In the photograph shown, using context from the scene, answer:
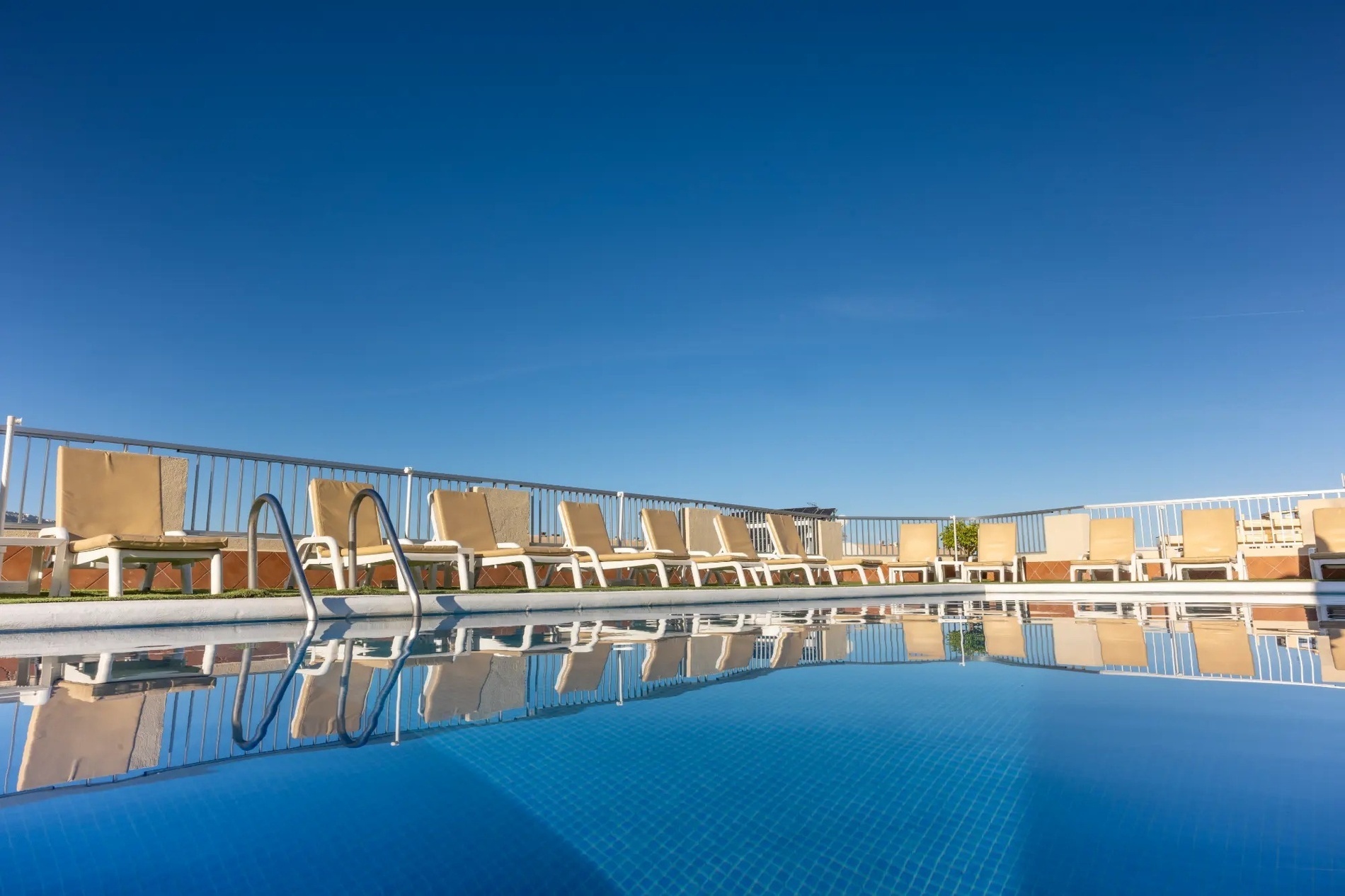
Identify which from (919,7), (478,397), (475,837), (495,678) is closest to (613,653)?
(495,678)

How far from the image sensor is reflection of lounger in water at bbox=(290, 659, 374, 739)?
2.19 meters

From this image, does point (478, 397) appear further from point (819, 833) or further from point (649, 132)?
point (819, 833)

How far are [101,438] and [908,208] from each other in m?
26.5

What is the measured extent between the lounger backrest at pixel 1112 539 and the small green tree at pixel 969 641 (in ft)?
38.9

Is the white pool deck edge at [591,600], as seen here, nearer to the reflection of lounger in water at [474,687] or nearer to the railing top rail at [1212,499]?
the reflection of lounger in water at [474,687]

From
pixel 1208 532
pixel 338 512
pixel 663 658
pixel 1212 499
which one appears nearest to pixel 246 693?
pixel 663 658

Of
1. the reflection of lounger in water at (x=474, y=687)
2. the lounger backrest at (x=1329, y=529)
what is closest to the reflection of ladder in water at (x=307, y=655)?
the reflection of lounger in water at (x=474, y=687)

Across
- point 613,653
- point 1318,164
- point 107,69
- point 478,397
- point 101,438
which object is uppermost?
point 107,69

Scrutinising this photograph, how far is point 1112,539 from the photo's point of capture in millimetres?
16297

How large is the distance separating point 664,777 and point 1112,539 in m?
17.1

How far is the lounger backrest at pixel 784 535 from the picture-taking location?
583 inches

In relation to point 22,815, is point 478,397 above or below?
above

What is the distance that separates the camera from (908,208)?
28547 millimetres

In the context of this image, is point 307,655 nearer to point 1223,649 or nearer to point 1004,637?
point 1004,637
